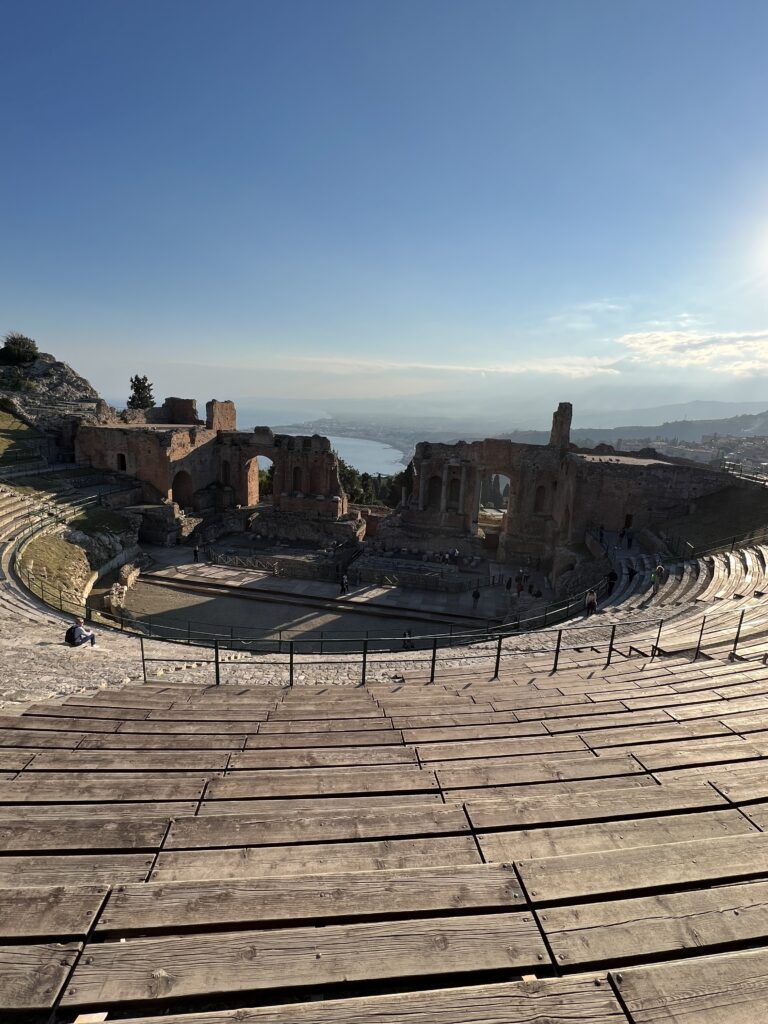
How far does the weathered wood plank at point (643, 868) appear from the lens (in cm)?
336

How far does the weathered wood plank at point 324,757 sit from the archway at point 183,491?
34.4 metres

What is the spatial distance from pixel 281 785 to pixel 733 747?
14.8ft

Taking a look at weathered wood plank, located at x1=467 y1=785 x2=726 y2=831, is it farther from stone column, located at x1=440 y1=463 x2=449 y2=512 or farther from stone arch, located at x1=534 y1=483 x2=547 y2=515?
stone arch, located at x1=534 y1=483 x2=547 y2=515

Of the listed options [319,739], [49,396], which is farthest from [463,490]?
[49,396]

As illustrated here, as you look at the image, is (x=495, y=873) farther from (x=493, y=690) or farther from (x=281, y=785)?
(x=493, y=690)

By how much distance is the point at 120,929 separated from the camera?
303cm

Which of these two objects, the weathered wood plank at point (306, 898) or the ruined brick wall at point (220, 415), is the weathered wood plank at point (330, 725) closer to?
the weathered wood plank at point (306, 898)

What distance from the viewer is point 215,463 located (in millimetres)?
40375

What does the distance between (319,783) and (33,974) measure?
246 cm

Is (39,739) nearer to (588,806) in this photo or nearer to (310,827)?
(310,827)

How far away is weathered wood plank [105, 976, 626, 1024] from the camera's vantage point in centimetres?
245

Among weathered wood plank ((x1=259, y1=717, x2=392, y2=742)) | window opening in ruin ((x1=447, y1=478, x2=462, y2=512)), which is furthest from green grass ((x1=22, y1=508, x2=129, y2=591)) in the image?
window opening in ruin ((x1=447, y1=478, x2=462, y2=512))

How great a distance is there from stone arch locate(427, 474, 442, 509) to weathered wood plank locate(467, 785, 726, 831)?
28892 millimetres

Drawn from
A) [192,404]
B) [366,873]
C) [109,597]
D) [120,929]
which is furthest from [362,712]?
[192,404]
